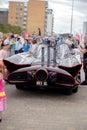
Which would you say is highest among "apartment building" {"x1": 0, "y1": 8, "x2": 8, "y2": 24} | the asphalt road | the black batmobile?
the black batmobile

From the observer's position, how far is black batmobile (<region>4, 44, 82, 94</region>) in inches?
389

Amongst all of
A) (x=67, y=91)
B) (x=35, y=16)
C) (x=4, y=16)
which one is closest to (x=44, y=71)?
(x=67, y=91)

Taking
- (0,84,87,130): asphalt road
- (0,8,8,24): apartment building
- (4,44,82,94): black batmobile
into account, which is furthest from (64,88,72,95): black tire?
(0,8,8,24): apartment building

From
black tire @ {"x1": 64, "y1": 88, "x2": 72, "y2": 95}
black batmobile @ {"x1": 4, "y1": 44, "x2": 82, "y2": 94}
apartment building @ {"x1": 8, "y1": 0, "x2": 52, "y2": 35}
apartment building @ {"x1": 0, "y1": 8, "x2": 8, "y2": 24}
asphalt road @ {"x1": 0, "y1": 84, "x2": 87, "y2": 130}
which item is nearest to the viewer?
asphalt road @ {"x1": 0, "y1": 84, "x2": 87, "y2": 130}

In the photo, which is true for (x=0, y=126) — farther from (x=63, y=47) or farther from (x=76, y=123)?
(x=63, y=47)

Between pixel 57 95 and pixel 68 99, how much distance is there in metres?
0.58

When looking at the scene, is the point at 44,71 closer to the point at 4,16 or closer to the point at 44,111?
the point at 44,111

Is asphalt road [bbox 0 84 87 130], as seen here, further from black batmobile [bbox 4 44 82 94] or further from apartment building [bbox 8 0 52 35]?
apartment building [bbox 8 0 52 35]

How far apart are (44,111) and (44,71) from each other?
4.79 ft

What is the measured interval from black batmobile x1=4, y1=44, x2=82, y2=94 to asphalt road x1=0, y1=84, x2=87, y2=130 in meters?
0.34

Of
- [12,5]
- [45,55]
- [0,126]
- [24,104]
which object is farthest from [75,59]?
[12,5]

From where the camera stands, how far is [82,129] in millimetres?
7055

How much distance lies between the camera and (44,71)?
31.9ft

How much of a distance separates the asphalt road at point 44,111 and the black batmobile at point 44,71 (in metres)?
0.34
